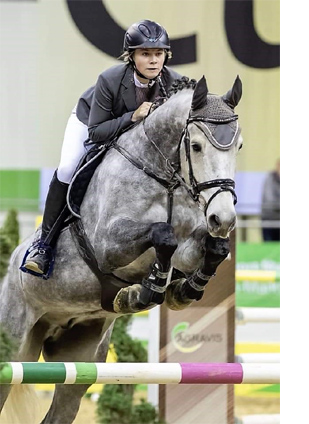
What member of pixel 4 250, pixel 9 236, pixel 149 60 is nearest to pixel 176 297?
pixel 149 60

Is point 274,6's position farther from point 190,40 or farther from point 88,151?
point 88,151

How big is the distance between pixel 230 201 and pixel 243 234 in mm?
5721

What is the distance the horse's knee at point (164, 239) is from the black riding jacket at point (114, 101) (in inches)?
22.8

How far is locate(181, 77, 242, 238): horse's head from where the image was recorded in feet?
9.98

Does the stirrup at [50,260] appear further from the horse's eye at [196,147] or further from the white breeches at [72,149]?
the horse's eye at [196,147]

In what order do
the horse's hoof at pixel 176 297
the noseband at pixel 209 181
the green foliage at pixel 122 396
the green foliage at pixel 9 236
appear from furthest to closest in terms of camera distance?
the green foliage at pixel 9 236, the green foliage at pixel 122 396, the horse's hoof at pixel 176 297, the noseband at pixel 209 181

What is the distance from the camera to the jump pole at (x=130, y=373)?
296cm

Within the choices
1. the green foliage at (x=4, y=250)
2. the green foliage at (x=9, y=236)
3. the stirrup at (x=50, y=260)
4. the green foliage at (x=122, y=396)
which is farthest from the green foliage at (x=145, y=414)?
the stirrup at (x=50, y=260)

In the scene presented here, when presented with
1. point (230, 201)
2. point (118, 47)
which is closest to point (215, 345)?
point (230, 201)

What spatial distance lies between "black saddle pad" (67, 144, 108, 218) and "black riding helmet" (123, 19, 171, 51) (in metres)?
0.47

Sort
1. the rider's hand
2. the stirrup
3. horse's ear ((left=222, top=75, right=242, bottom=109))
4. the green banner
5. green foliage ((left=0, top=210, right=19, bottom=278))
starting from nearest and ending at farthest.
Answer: horse's ear ((left=222, top=75, right=242, bottom=109))
the rider's hand
the stirrup
green foliage ((left=0, top=210, right=19, bottom=278))
the green banner

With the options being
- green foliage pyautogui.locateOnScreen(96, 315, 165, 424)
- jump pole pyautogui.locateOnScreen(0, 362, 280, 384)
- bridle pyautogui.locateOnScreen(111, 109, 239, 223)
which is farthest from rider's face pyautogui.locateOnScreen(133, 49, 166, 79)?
green foliage pyautogui.locateOnScreen(96, 315, 165, 424)

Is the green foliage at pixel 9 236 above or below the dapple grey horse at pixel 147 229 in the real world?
below

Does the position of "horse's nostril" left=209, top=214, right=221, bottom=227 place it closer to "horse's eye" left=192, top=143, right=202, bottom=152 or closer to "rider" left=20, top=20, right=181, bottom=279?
"horse's eye" left=192, top=143, right=202, bottom=152
